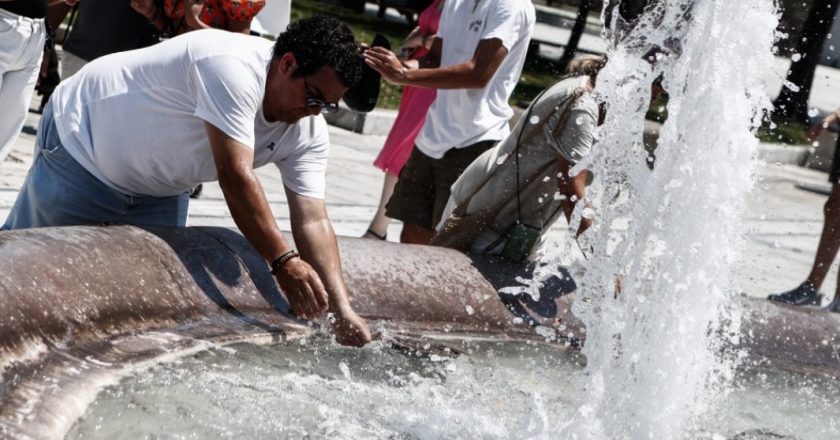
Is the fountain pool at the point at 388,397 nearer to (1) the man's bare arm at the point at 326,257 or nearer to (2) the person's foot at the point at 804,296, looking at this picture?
(1) the man's bare arm at the point at 326,257

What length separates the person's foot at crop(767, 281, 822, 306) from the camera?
682cm

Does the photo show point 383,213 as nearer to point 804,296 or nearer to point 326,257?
point 804,296

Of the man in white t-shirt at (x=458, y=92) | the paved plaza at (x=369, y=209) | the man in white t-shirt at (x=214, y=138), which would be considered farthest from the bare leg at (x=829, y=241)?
the man in white t-shirt at (x=214, y=138)

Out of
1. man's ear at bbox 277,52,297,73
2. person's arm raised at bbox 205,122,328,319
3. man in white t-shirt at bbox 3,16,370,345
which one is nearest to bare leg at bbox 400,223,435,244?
man in white t-shirt at bbox 3,16,370,345

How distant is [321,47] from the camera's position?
11.9 ft

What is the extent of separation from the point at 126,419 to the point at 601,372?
144 cm

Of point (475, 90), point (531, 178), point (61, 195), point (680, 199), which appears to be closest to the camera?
point (61, 195)

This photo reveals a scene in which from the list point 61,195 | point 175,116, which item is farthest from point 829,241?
point 61,195

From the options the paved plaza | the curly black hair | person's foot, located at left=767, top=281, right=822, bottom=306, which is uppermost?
the curly black hair

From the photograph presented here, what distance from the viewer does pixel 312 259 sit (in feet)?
12.9

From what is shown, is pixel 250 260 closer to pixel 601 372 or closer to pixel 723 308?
pixel 601 372

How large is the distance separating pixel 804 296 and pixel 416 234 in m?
2.28

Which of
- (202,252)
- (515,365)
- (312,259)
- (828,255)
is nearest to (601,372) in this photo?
(515,365)

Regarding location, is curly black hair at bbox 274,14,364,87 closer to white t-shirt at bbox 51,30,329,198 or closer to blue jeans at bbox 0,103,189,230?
white t-shirt at bbox 51,30,329,198
